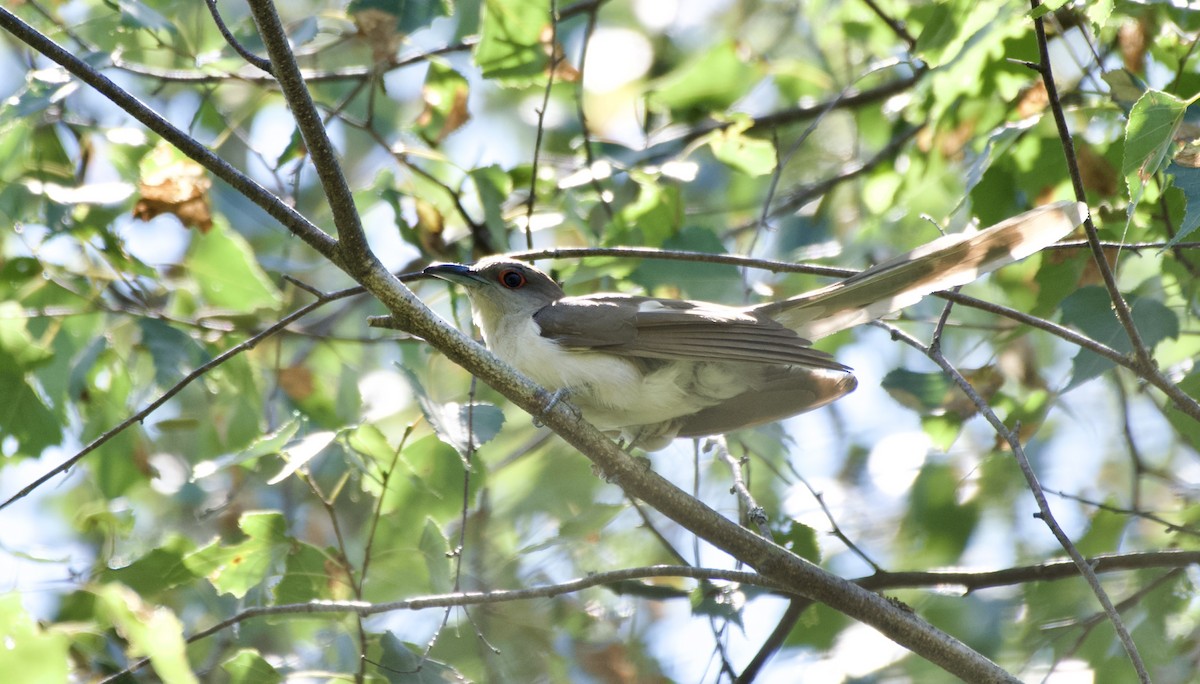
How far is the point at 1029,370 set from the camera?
6.47m

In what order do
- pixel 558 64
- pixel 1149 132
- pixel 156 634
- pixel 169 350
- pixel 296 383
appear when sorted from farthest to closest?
1. pixel 296 383
2. pixel 558 64
3. pixel 169 350
4. pixel 1149 132
5. pixel 156 634

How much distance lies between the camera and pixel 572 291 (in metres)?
5.53

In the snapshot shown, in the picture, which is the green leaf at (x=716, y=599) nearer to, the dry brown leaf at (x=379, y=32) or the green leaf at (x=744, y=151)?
the green leaf at (x=744, y=151)

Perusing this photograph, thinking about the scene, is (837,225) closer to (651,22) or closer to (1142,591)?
(651,22)

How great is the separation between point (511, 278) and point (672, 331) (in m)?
1.01

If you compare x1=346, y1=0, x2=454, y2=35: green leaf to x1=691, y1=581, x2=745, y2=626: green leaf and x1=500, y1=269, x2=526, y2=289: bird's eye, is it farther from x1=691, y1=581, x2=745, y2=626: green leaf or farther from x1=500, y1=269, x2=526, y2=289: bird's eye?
x1=691, y1=581, x2=745, y2=626: green leaf

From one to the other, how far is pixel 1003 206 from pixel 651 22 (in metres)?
5.05

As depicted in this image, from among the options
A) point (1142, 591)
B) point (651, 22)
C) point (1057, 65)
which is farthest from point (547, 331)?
point (651, 22)

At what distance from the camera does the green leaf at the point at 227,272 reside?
16.4 feet

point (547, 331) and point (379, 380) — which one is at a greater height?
point (379, 380)

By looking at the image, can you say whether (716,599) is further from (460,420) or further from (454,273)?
(454,273)

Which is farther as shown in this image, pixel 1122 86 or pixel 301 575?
pixel 301 575

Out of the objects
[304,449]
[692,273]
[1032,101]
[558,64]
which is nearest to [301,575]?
[304,449]

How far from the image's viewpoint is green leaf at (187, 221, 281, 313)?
501 cm
